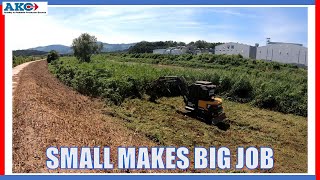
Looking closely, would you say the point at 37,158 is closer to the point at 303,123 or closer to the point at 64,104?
the point at 64,104

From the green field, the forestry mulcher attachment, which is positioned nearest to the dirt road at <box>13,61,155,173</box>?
the green field

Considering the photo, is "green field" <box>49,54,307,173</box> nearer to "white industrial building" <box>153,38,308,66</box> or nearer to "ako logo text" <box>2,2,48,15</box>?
"ako logo text" <box>2,2,48,15</box>

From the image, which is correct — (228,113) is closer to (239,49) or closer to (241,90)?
(241,90)

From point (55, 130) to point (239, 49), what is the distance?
50602 millimetres

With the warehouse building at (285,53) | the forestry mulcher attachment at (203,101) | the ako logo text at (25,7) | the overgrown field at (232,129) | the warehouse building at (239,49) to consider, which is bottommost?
the overgrown field at (232,129)

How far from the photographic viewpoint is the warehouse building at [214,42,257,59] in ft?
176

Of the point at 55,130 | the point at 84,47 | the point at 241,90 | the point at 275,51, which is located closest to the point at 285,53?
the point at 275,51

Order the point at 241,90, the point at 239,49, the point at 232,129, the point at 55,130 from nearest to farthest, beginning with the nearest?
1. the point at 55,130
2. the point at 232,129
3. the point at 241,90
4. the point at 239,49

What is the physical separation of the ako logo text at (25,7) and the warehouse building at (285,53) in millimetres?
37900

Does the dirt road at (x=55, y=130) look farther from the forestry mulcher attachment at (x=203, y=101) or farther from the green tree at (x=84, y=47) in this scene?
the green tree at (x=84, y=47)

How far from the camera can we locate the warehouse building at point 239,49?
53.7 m

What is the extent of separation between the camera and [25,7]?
659 centimetres

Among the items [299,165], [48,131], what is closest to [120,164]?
[48,131]

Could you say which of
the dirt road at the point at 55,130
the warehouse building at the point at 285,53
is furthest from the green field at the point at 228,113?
the warehouse building at the point at 285,53
